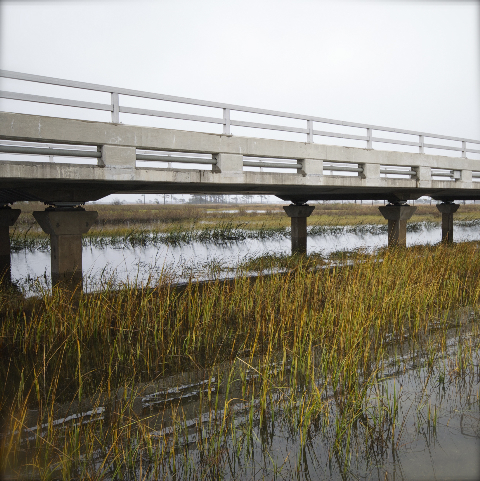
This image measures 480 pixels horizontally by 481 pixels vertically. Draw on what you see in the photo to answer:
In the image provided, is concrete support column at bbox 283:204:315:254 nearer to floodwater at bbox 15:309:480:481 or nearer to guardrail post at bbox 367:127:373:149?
guardrail post at bbox 367:127:373:149

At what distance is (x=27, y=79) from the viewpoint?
834 centimetres

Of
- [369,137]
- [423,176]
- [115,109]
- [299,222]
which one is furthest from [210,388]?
[299,222]

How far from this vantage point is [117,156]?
30.8ft

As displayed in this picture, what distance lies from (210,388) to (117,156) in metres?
6.29

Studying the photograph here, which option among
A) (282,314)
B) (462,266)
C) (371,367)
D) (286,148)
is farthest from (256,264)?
(371,367)

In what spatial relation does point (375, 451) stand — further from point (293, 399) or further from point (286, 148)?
point (286, 148)

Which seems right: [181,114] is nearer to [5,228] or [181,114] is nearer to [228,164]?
[228,164]

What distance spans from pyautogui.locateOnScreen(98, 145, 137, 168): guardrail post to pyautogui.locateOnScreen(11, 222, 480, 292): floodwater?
228 centimetres

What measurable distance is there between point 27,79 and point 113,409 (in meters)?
6.48

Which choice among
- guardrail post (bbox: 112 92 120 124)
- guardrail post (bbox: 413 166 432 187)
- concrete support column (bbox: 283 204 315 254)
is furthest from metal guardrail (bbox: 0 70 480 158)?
concrete support column (bbox: 283 204 315 254)

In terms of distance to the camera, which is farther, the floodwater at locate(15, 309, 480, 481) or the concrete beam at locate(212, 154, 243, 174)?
the concrete beam at locate(212, 154, 243, 174)

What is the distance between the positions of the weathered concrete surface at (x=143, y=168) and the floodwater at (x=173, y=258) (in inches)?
76.4

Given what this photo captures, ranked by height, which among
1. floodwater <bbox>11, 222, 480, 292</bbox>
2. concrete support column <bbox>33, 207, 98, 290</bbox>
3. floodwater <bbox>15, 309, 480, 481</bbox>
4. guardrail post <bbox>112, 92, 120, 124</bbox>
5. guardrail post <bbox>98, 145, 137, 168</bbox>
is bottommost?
floodwater <bbox>15, 309, 480, 481</bbox>

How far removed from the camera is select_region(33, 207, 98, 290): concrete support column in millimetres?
10695
